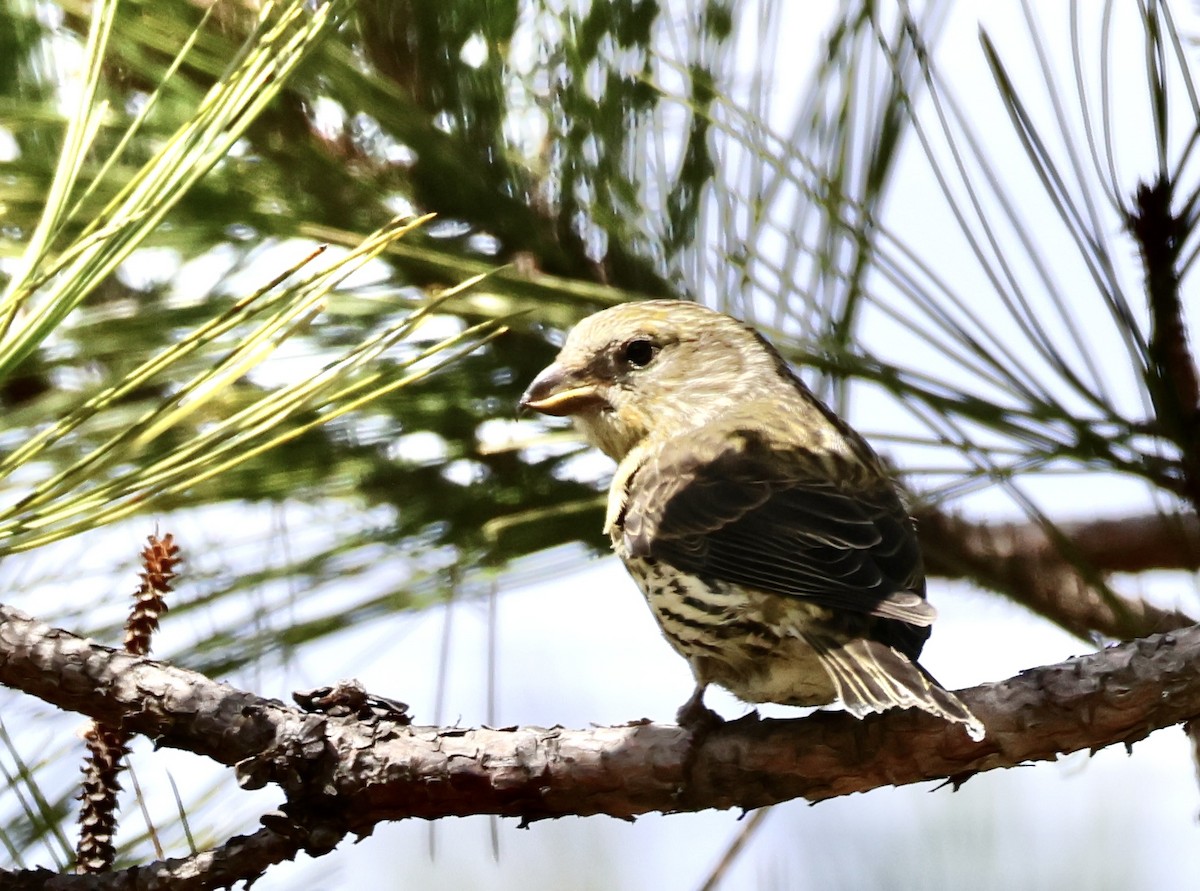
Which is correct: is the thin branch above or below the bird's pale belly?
below

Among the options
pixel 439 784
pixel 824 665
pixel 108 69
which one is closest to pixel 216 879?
pixel 439 784

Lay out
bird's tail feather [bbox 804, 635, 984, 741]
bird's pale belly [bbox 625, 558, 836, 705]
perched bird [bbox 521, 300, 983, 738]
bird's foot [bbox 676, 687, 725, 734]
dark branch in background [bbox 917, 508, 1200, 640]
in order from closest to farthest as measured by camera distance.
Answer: bird's tail feather [bbox 804, 635, 984, 741], bird's foot [bbox 676, 687, 725, 734], perched bird [bbox 521, 300, 983, 738], bird's pale belly [bbox 625, 558, 836, 705], dark branch in background [bbox 917, 508, 1200, 640]

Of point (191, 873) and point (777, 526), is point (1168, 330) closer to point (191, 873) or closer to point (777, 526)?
point (777, 526)

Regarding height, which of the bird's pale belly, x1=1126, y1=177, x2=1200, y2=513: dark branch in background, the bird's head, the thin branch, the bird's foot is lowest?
the thin branch

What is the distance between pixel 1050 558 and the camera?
8.41ft

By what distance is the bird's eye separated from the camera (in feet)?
9.10

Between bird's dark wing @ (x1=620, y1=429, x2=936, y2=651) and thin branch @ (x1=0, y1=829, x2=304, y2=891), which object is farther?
bird's dark wing @ (x1=620, y1=429, x2=936, y2=651)

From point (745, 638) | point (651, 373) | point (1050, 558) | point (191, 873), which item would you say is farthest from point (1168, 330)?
point (191, 873)

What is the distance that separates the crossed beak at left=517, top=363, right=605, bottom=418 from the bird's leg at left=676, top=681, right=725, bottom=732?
26.5 inches

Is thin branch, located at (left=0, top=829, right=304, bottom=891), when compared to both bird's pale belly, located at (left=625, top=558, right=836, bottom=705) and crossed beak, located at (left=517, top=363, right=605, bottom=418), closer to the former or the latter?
bird's pale belly, located at (left=625, top=558, right=836, bottom=705)

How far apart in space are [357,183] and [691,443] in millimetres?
784

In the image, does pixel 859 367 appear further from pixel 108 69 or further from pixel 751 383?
pixel 108 69

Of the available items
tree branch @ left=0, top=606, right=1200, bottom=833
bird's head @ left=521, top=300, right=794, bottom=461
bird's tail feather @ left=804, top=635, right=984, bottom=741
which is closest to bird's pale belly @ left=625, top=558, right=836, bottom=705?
bird's tail feather @ left=804, top=635, right=984, bottom=741

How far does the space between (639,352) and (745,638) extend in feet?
2.57
